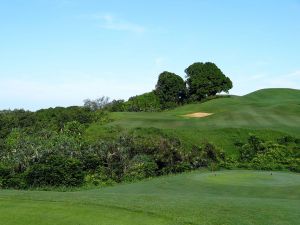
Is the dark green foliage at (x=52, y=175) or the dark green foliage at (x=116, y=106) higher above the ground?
the dark green foliage at (x=116, y=106)

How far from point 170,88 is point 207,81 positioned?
23.8 feet

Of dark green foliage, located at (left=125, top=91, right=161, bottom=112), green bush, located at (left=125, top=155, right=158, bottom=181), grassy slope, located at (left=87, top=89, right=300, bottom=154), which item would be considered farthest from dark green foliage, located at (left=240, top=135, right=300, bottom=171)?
dark green foliage, located at (left=125, top=91, right=161, bottom=112)

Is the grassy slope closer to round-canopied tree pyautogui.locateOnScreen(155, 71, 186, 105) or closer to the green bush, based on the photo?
the green bush

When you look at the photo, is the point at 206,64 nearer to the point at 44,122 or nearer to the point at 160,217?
the point at 44,122

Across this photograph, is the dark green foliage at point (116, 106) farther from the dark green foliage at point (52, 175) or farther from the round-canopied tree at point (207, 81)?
the dark green foliage at point (52, 175)

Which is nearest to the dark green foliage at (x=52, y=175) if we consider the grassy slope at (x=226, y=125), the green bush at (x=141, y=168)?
the green bush at (x=141, y=168)

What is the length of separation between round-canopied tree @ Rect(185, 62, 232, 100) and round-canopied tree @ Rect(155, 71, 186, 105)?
270cm

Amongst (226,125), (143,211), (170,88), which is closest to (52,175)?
(143,211)

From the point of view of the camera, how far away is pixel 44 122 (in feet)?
160

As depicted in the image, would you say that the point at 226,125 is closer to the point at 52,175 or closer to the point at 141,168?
the point at 141,168

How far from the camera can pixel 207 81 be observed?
84938mm

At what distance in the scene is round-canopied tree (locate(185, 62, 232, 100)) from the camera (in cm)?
8488

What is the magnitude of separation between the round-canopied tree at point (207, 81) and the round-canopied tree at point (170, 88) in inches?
106

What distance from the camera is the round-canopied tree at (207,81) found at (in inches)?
3342
